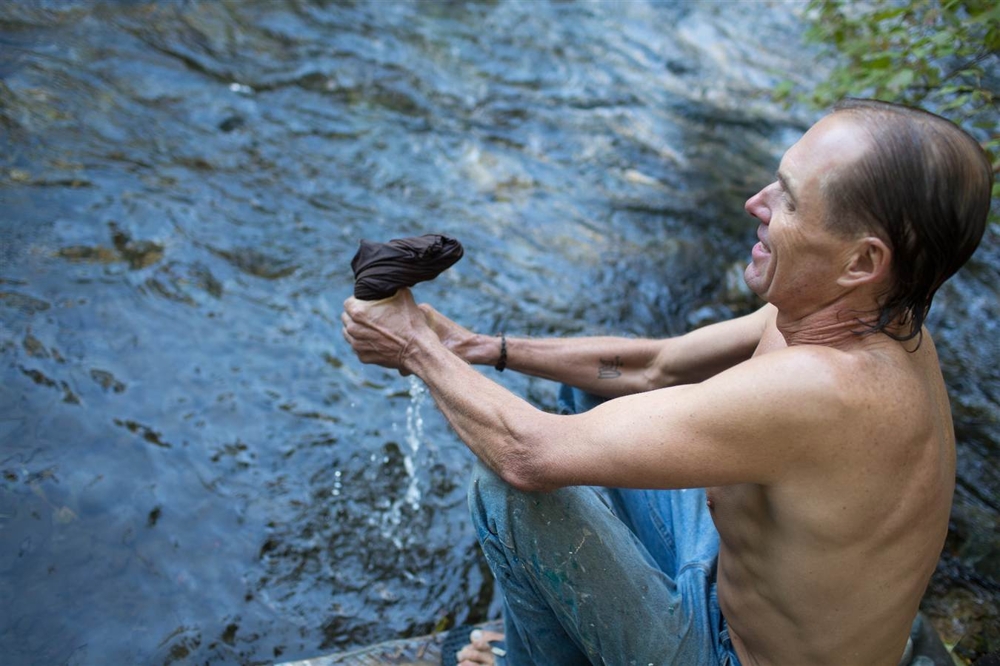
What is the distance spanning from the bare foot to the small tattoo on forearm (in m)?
0.90

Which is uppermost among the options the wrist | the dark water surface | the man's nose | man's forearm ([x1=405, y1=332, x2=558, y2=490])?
the man's nose

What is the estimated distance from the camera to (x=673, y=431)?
76.9 inches

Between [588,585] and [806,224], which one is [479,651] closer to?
[588,585]

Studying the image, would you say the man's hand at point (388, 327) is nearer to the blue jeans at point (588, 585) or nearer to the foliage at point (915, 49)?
the blue jeans at point (588, 585)

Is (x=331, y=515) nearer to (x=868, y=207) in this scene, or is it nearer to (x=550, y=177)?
(x=868, y=207)

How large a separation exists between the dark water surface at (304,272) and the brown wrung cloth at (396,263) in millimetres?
1178

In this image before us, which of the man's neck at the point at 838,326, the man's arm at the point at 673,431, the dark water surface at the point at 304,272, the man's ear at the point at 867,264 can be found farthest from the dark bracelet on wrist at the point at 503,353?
the man's ear at the point at 867,264

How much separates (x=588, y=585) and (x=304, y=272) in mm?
2972

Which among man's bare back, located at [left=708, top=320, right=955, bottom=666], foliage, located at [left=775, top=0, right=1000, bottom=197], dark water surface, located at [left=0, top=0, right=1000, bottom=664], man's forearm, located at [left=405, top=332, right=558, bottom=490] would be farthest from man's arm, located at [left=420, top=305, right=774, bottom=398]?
foliage, located at [left=775, top=0, right=1000, bottom=197]

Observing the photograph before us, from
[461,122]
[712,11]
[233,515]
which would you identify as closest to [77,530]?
[233,515]

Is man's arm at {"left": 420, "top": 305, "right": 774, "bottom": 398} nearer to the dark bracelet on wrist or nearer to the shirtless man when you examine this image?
the dark bracelet on wrist

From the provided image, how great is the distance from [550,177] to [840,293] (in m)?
4.28

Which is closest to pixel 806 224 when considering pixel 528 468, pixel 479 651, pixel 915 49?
pixel 528 468

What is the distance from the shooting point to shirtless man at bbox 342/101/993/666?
6.17 feet
